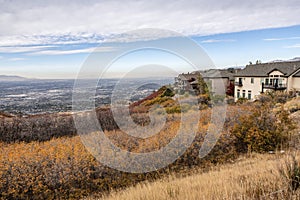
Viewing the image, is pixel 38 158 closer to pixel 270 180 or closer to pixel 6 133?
pixel 270 180

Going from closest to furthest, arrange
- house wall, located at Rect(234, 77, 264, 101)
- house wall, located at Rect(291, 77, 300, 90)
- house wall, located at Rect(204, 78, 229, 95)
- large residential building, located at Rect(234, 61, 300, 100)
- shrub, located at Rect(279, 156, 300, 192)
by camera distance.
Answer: shrub, located at Rect(279, 156, 300, 192) < house wall, located at Rect(291, 77, 300, 90) < large residential building, located at Rect(234, 61, 300, 100) < house wall, located at Rect(204, 78, 229, 95) < house wall, located at Rect(234, 77, 264, 101)

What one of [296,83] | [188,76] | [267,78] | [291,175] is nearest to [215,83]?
Result: [188,76]

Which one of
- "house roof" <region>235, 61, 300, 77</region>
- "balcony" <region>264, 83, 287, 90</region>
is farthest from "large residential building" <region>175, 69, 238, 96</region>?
"balcony" <region>264, 83, 287, 90</region>

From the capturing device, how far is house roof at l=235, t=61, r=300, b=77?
2483cm

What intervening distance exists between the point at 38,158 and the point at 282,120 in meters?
8.24

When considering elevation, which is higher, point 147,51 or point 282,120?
point 147,51

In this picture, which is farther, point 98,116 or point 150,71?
point 98,116

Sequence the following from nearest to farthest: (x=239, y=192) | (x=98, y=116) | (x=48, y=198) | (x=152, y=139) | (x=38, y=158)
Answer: (x=239, y=192) → (x=48, y=198) → (x=38, y=158) → (x=152, y=139) → (x=98, y=116)

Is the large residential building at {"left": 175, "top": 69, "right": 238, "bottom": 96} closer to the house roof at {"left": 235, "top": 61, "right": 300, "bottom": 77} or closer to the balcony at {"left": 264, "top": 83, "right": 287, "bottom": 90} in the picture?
the house roof at {"left": 235, "top": 61, "right": 300, "bottom": 77}

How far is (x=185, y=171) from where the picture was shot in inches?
258

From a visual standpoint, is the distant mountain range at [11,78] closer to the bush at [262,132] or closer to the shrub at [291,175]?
the bush at [262,132]

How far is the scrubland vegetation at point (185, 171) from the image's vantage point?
3.22m

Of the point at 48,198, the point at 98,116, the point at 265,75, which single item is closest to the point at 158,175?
the point at 48,198

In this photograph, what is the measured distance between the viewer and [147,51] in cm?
801
